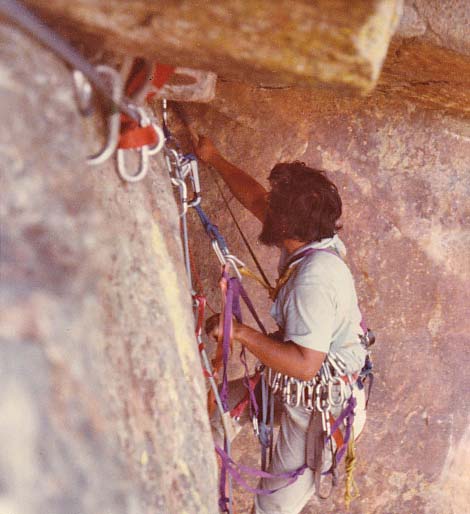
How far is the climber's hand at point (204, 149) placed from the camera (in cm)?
273

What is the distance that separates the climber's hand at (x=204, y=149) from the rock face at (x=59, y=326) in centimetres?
160

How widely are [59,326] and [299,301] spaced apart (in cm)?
144

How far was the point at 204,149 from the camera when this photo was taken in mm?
2725

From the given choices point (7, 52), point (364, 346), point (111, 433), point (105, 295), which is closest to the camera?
point (7, 52)

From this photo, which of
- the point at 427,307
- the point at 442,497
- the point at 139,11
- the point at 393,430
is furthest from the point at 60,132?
the point at 442,497

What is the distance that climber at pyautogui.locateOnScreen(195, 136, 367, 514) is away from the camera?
6.88ft

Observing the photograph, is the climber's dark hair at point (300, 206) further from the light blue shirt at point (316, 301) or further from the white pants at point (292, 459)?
the white pants at point (292, 459)

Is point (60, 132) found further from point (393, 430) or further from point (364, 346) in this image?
point (393, 430)

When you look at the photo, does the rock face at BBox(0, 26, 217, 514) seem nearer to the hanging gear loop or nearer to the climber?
the hanging gear loop

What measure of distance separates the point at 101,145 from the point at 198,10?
35 cm

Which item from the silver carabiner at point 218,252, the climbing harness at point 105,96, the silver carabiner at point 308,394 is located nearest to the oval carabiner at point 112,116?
the climbing harness at point 105,96

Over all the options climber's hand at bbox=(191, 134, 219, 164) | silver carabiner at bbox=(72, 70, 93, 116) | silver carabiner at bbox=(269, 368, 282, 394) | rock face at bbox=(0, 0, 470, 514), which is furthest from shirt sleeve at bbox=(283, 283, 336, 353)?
silver carabiner at bbox=(72, 70, 93, 116)

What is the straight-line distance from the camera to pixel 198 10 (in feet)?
2.88

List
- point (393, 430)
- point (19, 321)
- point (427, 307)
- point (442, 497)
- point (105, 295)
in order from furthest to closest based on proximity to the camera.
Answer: point (442, 497), point (393, 430), point (427, 307), point (105, 295), point (19, 321)
